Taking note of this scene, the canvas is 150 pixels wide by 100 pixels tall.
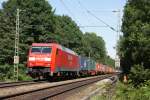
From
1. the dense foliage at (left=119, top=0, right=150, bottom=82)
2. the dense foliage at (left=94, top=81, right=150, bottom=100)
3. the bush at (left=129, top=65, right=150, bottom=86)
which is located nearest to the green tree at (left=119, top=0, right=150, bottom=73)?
the dense foliage at (left=119, top=0, right=150, bottom=82)

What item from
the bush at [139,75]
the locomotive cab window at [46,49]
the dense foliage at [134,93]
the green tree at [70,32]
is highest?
the green tree at [70,32]

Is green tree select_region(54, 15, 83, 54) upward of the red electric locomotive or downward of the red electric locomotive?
upward

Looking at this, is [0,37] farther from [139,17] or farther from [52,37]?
[139,17]

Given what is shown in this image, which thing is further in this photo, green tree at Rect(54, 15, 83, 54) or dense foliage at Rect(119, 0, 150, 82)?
green tree at Rect(54, 15, 83, 54)

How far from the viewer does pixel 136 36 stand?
2847 centimetres

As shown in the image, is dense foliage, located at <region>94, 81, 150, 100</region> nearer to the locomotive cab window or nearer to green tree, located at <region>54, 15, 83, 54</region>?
the locomotive cab window

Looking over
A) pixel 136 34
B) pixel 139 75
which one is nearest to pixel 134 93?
pixel 139 75

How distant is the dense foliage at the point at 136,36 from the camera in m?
27.6

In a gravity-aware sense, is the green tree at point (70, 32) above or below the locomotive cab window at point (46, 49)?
above

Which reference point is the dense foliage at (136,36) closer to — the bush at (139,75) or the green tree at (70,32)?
the bush at (139,75)

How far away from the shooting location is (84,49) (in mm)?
119375

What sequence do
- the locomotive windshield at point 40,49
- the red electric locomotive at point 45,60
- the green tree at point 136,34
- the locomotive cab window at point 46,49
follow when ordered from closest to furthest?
the green tree at point 136,34 → the red electric locomotive at point 45,60 → the locomotive cab window at point 46,49 → the locomotive windshield at point 40,49

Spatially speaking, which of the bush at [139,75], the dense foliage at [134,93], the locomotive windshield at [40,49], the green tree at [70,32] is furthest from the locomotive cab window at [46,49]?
the green tree at [70,32]

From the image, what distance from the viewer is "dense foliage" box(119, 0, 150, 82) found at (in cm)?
2756
